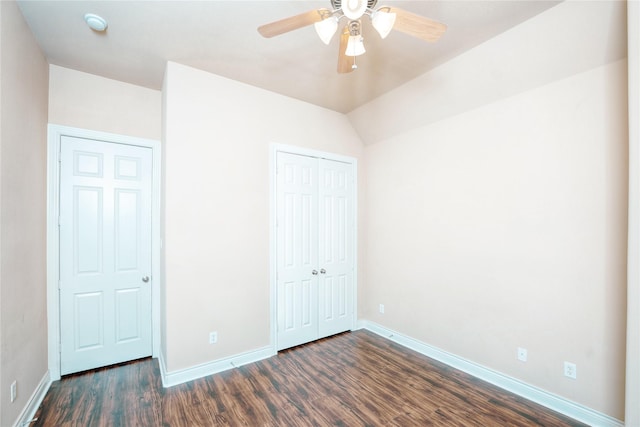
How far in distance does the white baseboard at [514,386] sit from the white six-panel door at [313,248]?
873 millimetres

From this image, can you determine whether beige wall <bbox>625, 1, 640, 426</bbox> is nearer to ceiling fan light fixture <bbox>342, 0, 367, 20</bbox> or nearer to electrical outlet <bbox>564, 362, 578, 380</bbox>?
electrical outlet <bbox>564, 362, 578, 380</bbox>

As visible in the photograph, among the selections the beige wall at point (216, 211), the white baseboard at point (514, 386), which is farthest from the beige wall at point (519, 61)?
the white baseboard at point (514, 386)

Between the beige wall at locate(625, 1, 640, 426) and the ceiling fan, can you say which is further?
the beige wall at locate(625, 1, 640, 426)

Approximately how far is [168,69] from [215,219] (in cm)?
145

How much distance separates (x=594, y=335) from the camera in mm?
2037

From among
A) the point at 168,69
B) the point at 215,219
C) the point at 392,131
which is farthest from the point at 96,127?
the point at 392,131

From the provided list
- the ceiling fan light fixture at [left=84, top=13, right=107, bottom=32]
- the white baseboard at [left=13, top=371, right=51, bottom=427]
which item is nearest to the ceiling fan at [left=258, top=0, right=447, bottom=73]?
the ceiling fan light fixture at [left=84, top=13, right=107, bottom=32]

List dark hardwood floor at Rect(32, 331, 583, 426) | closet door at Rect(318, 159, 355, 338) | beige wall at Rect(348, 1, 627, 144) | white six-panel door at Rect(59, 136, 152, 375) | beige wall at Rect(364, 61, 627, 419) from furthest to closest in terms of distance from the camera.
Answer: closet door at Rect(318, 159, 355, 338) < white six-panel door at Rect(59, 136, 152, 375) < dark hardwood floor at Rect(32, 331, 583, 426) < beige wall at Rect(364, 61, 627, 419) < beige wall at Rect(348, 1, 627, 144)

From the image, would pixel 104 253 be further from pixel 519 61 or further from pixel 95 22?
pixel 519 61

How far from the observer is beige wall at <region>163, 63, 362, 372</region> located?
2.60 meters

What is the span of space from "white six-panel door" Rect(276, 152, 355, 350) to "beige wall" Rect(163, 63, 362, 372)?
0.73 feet

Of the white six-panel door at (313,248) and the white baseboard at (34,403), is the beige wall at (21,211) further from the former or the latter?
the white six-panel door at (313,248)

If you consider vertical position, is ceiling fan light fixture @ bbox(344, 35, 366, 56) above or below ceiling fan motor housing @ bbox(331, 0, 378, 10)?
below

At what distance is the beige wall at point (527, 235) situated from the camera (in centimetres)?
198
